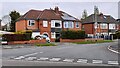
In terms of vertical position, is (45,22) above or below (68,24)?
above

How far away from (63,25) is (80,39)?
12877 mm

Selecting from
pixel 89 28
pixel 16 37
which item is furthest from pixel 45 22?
pixel 89 28

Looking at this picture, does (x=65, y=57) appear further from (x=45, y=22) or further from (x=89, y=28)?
(x=89, y=28)

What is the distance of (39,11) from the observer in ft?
237

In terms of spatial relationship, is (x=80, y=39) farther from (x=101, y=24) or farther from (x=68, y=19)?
(x=101, y=24)

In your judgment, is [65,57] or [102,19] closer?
[65,57]

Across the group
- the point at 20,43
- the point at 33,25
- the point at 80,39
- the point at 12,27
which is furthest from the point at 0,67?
the point at 12,27

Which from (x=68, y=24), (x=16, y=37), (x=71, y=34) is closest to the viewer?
(x=16, y=37)

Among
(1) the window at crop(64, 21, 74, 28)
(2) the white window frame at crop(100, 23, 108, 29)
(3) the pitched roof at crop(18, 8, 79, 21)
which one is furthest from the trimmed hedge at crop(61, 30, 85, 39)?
(2) the white window frame at crop(100, 23, 108, 29)

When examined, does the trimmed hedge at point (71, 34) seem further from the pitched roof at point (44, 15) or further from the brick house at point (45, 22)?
the pitched roof at point (44, 15)

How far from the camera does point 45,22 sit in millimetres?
68750

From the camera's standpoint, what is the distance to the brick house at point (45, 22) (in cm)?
6750

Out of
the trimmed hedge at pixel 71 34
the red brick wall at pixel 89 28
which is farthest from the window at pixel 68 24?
the red brick wall at pixel 89 28

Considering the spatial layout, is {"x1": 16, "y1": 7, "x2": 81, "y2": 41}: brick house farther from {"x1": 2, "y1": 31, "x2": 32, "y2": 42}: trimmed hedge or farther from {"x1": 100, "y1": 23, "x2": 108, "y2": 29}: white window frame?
{"x1": 2, "y1": 31, "x2": 32, "y2": 42}: trimmed hedge
